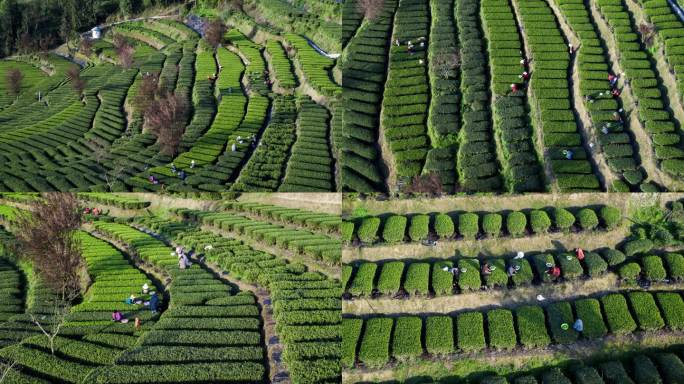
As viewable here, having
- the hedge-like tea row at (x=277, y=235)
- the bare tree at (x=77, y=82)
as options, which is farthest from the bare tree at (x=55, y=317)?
the bare tree at (x=77, y=82)

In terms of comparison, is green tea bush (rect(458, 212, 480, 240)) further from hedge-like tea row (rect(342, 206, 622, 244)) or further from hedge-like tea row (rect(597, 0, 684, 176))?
hedge-like tea row (rect(597, 0, 684, 176))

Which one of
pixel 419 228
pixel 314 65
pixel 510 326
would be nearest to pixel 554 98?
pixel 419 228

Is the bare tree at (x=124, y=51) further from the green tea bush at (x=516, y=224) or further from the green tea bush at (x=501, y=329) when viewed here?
the green tea bush at (x=501, y=329)

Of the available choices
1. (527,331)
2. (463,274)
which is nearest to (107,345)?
(463,274)

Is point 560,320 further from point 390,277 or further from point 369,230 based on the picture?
point 369,230

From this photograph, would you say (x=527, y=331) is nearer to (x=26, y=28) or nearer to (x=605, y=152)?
(x=605, y=152)

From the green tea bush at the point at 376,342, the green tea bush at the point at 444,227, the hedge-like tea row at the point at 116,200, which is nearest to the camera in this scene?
the green tea bush at the point at 376,342
